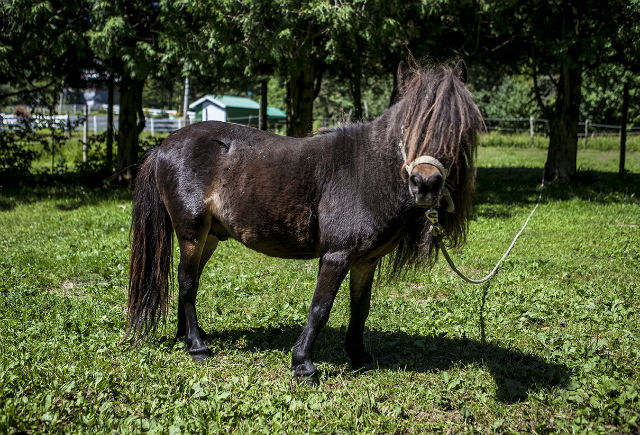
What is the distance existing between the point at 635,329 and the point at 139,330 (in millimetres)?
4466

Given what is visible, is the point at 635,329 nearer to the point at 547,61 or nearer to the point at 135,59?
the point at 135,59

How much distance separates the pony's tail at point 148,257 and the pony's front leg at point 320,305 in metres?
1.32

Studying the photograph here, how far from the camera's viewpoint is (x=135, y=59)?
1090 cm

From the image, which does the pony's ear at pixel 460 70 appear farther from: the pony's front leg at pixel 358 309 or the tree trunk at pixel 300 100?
the tree trunk at pixel 300 100

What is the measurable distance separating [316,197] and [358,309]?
3.39 ft

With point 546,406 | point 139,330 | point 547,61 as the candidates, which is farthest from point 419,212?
point 547,61

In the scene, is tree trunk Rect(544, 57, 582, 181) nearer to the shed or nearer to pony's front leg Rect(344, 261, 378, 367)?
pony's front leg Rect(344, 261, 378, 367)

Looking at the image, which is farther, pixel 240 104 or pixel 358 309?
pixel 240 104

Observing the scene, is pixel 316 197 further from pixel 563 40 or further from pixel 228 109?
pixel 228 109

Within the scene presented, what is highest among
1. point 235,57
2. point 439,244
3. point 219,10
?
point 219,10

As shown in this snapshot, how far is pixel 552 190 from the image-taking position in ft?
42.0

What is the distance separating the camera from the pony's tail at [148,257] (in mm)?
4453

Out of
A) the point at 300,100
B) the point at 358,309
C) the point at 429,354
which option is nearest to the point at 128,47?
the point at 300,100

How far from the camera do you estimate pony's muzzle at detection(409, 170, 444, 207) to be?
3.15 metres
